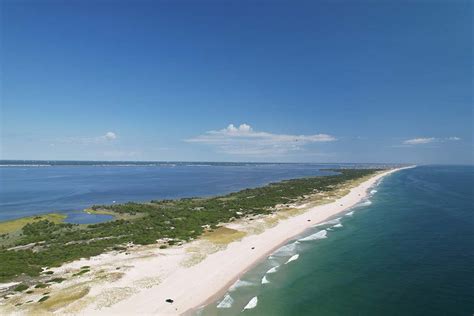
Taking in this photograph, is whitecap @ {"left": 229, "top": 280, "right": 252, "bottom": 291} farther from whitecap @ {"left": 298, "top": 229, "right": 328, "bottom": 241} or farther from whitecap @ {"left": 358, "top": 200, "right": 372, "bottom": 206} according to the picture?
whitecap @ {"left": 358, "top": 200, "right": 372, "bottom": 206}

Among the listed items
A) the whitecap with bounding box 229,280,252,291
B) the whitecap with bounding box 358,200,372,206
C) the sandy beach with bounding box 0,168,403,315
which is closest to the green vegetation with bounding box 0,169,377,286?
the sandy beach with bounding box 0,168,403,315

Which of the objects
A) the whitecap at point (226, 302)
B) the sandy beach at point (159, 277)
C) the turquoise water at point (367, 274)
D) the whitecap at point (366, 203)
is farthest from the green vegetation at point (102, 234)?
the whitecap at point (366, 203)

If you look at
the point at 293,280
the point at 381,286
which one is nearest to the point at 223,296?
the point at 293,280

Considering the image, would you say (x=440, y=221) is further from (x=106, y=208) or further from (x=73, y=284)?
(x=106, y=208)

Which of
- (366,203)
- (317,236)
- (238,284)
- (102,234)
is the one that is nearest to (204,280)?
(238,284)

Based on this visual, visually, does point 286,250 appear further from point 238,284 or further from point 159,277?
point 159,277

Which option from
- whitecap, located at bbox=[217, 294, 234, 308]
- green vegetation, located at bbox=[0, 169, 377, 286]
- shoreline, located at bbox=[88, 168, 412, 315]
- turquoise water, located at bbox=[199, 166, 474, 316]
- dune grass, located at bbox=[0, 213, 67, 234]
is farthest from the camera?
dune grass, located at bbox=[0, 213, 67, 234]

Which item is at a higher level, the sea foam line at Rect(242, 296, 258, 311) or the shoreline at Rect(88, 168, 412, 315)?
the shoreline at Rect(88, 168, 412, 315)

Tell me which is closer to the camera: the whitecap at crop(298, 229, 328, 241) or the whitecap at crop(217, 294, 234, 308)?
the whitecap at crop(217, 294, 234, 308)
